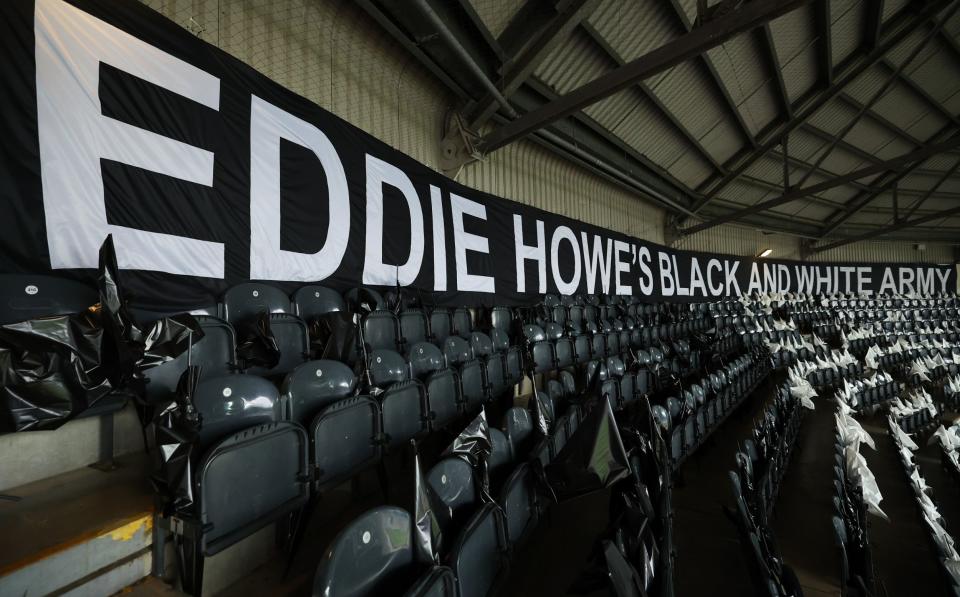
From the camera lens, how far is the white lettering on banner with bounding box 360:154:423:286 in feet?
13.0

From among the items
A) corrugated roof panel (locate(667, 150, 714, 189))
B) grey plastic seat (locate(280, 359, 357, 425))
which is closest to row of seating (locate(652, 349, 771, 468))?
grey plastic seat (locate(280, 359, 357, 425))

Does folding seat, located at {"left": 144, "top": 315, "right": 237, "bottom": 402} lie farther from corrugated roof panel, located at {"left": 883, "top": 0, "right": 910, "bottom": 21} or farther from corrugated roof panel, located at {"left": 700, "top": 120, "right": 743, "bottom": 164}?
corrugated roof panel, located at {"left": 883, "top": 0, "right": 910, "bottom": 21}

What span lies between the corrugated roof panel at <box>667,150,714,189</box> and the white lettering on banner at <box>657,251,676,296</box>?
1.83m

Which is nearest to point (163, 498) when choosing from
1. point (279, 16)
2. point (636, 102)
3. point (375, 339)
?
point (375, 339)

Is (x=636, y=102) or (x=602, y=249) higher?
(x=636, y=102)

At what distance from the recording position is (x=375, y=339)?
3287 millimetres

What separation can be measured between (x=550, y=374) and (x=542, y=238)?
263 centimetres

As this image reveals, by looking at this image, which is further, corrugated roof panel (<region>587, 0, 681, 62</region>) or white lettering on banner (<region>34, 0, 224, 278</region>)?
corrugated roof panel (<region>587, 0, 681, 62</region>)

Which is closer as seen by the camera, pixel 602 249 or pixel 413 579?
pixel 413 579

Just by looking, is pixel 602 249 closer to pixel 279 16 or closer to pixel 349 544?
pixel 279 16

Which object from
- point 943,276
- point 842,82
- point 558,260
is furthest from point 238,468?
point 943,276

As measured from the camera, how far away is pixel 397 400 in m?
2.38

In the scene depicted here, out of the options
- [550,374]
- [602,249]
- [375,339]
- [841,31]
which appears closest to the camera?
[375,339]

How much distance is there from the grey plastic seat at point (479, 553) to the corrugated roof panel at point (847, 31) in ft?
30.4
